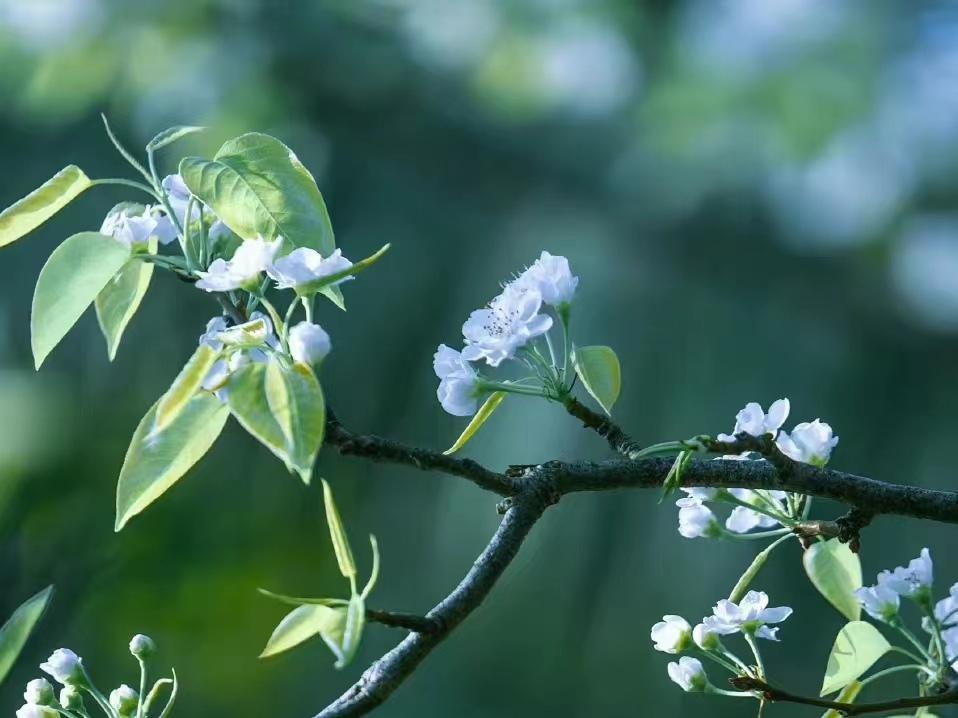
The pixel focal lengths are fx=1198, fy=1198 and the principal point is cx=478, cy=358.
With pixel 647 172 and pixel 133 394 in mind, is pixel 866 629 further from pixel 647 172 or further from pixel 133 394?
pixel 133 394

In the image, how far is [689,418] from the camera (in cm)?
166

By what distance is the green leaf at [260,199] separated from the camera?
0.34m

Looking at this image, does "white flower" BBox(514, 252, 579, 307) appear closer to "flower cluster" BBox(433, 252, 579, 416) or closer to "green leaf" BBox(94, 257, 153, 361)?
"flower cluster" BBox(433, 252, 579, 416)

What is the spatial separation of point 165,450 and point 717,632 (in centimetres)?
20

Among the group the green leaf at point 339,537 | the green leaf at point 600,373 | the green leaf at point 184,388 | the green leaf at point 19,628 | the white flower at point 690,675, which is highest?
the green leaf at point 600,373

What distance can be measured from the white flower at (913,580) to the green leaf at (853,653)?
1.2 inches

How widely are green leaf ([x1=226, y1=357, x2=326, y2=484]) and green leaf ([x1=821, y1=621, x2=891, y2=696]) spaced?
19cm

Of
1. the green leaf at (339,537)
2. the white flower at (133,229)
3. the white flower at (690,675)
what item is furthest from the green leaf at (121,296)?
the white flower at (690,675)

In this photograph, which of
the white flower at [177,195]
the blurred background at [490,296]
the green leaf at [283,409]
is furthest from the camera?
the blurred background at [490,296]

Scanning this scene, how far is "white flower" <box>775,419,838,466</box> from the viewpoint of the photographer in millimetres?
386

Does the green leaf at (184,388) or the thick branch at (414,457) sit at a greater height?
the thick branch at (414,457)

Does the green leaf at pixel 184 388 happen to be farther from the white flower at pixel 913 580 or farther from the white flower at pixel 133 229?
the white flower at pixel 913 580

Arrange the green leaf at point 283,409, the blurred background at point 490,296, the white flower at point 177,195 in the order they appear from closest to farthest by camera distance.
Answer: the green leaf at point 283,409, the white flower at point 177,195, the blurred background at point 490,296

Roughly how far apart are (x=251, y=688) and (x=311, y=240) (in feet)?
5.69
